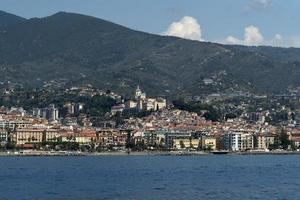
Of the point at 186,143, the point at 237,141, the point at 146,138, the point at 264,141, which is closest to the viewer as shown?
the point at 237,141

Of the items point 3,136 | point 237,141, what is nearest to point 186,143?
point 237,141

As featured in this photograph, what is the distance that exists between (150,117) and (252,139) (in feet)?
123

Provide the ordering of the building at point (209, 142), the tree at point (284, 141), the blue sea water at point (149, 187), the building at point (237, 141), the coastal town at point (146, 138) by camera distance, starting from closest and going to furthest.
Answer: the blue sea water at point (149, 187) → the coastal town at point (146, 138) → the building at point (209, 142) → the building at point (237, 141) → the tree at point (284, 141)

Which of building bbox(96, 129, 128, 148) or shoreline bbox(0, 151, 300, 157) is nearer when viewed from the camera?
shoreline bbox(0, 151, 300, 157)

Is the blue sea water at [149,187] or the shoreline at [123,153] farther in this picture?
the shoreline at [123,153]

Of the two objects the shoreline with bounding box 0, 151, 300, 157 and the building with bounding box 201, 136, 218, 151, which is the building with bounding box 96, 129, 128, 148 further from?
the building with bounding box 201, 136, 218, 151

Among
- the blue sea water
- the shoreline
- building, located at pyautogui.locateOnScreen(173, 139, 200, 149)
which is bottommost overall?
the blue sea water

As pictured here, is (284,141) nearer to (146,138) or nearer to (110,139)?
(146,138)

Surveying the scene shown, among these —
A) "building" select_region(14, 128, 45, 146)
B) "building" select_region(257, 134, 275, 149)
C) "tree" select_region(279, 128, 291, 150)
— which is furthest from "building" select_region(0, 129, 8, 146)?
"tree" select_region(279, 128, 291, 150)

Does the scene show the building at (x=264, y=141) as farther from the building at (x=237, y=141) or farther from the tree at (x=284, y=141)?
the tree at (x=284, y=141)

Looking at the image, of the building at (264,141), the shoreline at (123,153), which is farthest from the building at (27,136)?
the building at (264,141)

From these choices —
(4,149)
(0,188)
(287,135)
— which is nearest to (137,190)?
(0,188)

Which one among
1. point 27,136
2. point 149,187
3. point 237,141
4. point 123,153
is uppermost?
point 27,136

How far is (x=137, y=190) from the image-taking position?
172 ft
